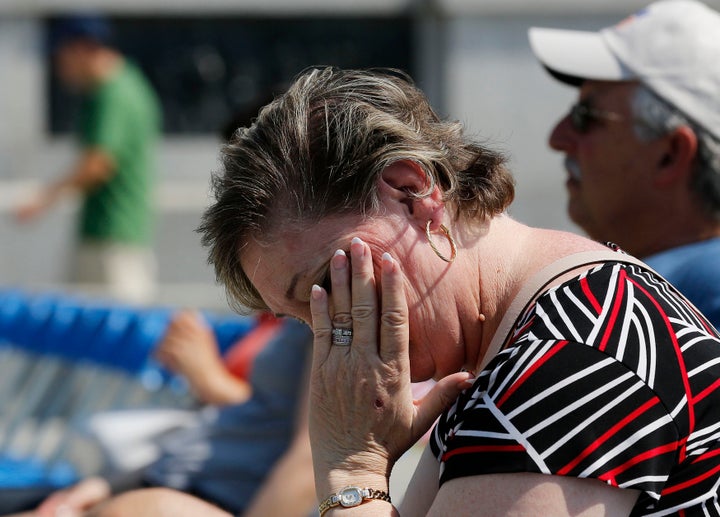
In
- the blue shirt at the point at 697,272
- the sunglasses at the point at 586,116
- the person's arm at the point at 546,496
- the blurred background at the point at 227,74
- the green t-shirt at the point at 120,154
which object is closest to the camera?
the person's arm at the point at 546,496

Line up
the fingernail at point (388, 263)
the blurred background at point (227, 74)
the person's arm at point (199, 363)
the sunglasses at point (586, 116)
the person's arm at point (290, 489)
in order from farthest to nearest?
the blurred background at point (227, 74) → the person's arm at point (199, 363) → the sunglasses at point (586, 116) → the person's arm at point (290, 489) → the fingernail at point (388, 263)

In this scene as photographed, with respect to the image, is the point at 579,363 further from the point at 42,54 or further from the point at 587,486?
the point at 42,54

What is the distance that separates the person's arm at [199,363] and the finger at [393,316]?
2243mm

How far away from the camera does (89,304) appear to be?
213 inches

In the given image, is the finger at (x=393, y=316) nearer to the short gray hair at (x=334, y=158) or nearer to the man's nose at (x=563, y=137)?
the short gray hair at (x=334, y=158)

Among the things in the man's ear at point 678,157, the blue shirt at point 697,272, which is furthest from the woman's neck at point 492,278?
the man's ear at point 678,157

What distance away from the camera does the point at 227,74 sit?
10766 millimetres

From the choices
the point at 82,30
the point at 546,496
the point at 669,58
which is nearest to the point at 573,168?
the point at 669,58

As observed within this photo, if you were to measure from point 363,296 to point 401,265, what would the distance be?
0.26 feet

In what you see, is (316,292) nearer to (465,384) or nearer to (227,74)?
(465,384)

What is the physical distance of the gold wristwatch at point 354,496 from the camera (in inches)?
68.8

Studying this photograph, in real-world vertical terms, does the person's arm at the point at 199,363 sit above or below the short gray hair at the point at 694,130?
below

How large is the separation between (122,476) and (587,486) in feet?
6.68

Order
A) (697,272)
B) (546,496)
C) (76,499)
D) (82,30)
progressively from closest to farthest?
(546,496) < (697,272) < (76,499) < (82,30)
